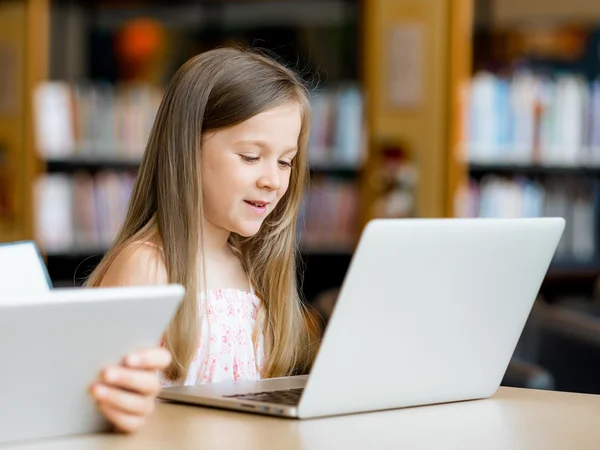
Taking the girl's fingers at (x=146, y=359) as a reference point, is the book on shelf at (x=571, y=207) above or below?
below

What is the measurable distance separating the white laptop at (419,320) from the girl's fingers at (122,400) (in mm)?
156

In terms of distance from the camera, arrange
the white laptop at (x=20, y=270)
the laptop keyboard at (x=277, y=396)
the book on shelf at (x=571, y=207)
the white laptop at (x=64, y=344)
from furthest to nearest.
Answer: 1. the book on shelf at (x=571, y=207)
2. the white laptop at (x=20, y=270)
3. the laptop keyboard at (x=277, y=396)
4. the white laptop at (x=64, y=344)

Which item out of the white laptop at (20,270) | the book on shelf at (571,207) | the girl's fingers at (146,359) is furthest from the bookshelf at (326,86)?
the girl's fingers at (146,359)

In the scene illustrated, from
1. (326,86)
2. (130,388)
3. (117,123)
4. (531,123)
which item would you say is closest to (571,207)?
(531,123)

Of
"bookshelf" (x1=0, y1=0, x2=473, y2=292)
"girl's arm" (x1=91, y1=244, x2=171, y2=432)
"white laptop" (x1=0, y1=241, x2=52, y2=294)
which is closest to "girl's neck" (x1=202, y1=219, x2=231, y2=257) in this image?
"white laptop" (x1=0, y1=241, x2=52, y2=294)

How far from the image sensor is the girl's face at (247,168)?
5.27 ft

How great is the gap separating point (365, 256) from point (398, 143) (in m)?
3.44

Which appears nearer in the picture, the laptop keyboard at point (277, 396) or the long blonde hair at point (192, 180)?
the laptop keyboard at point (277, 396)

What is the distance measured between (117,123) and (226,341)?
11.0 feet

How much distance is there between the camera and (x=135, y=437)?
1.08 m

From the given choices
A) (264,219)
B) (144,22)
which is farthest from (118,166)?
(264,219)

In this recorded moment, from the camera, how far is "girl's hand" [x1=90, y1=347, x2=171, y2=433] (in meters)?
1.04

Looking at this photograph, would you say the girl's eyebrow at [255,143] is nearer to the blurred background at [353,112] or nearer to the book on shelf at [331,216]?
the blurred background at [353,112]

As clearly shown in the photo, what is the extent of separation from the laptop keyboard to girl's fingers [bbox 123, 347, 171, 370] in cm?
19
